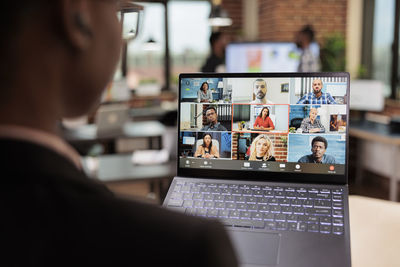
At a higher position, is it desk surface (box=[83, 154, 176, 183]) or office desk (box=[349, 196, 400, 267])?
office desk (box=[349, 196, 400, 267])

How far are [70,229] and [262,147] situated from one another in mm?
860

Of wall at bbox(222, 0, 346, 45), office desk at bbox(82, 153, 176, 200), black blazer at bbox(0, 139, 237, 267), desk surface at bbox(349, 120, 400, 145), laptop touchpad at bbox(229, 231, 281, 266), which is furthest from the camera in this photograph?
wall at bbox(222, 0, 346, 45)

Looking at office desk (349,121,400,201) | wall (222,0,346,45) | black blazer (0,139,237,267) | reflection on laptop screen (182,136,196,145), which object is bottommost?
office desk (349,121,400,201)

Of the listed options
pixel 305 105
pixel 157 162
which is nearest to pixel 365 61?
pixel 157 162

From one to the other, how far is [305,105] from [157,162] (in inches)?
80.2

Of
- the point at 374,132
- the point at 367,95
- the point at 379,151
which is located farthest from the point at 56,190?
the point at 367,95

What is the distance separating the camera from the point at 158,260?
0.35 m

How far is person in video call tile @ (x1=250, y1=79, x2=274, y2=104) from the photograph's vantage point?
1173 millimetres

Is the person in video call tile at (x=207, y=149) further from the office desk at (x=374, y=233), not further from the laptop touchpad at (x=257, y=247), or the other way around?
the office desk at (x=374, y=233)

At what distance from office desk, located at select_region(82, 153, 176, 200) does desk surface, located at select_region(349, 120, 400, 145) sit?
213 cm

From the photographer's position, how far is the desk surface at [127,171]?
283 centimetres

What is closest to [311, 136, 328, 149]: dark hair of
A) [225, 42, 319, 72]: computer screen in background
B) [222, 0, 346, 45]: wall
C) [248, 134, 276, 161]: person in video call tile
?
[248, 134, 276, 161]: person in video call tile

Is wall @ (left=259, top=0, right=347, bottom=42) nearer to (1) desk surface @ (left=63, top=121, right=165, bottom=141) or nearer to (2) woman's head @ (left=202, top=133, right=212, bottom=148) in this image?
(1) desk surface @ (left=63, top=121, right=165, bottom=141)

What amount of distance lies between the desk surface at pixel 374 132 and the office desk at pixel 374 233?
114 inches
